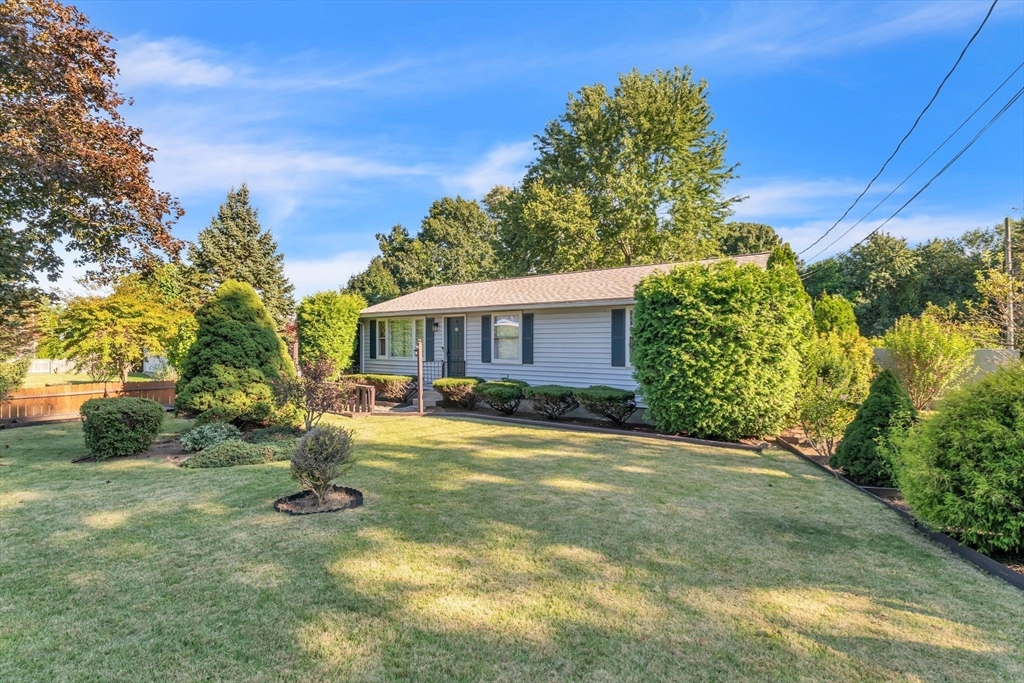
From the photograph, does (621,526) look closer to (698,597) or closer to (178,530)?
(698,597)

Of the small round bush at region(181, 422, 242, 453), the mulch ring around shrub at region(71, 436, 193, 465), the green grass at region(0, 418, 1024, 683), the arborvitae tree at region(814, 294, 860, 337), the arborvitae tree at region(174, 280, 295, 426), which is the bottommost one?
the green grass at region(0, 418, 1024, 683)

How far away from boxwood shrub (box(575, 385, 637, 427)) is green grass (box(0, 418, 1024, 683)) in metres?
4.43

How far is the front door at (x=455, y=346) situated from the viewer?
50.7 feet

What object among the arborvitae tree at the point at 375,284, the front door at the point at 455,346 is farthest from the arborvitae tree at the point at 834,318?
the arborvitae tree at the point at 375,284

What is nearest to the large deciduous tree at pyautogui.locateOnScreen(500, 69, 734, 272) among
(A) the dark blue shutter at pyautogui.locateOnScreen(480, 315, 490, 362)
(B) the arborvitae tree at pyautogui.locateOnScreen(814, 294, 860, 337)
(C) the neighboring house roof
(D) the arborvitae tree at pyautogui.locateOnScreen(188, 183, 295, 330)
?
(C) the neighboring house roof

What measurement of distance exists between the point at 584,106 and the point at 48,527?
97.2 ft

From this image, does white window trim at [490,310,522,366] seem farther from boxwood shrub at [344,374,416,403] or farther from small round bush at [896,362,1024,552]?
small round bush at [896,362,1024,552]

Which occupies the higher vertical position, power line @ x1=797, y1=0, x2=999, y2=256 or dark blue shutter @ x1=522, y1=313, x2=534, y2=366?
power line @ x1=797, y1=0, x2=999, y2=256

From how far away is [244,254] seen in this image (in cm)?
2794

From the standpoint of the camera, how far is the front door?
1545cm

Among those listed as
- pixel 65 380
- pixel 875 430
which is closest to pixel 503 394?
pixel 875 430

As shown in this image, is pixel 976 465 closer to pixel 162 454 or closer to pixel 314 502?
pixel 314 502

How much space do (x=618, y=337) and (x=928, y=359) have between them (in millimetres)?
6053

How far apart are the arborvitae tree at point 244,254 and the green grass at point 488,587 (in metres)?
24.4
